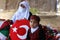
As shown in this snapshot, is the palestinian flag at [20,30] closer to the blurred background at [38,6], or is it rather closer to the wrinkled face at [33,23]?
the wrinkled face at [33,23]

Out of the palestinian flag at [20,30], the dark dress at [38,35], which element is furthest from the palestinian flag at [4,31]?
the dark dress at [38,35]

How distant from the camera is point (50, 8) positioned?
30.0 ft

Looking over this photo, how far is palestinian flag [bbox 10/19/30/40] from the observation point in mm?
3768

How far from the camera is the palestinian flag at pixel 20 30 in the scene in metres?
3.77

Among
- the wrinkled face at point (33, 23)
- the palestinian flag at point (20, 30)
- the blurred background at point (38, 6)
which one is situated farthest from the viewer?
the blurred background at point (38, 6)

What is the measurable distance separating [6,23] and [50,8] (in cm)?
530

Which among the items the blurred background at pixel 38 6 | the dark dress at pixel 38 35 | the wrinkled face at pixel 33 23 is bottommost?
the blurred background at pixel 38 6

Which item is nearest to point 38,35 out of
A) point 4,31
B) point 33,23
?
point 33,23

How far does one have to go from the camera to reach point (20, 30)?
12.4 ft

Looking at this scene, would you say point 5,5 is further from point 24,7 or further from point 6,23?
point 6,23

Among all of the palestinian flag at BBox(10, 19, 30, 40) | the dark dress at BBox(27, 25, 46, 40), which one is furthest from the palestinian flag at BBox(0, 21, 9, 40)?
the dark dress at BBox(27, 25, 46, 40)

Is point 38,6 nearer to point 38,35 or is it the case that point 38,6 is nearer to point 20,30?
point 20,30

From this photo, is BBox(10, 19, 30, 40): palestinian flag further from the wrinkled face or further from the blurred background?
the blurred background

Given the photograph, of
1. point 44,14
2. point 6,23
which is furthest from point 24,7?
point 44,14
